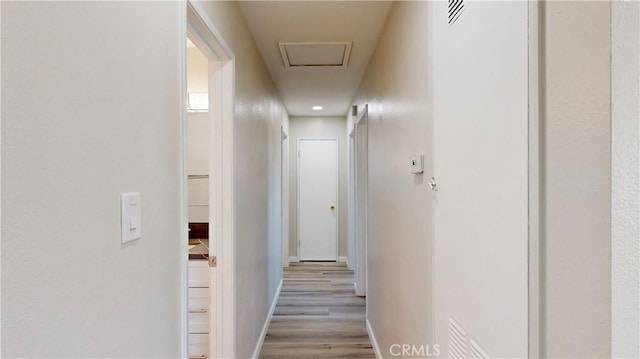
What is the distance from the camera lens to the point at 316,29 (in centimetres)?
247

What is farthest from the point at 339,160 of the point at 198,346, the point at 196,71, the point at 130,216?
the point at 130,216

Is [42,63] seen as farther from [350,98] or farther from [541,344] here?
[350,98]

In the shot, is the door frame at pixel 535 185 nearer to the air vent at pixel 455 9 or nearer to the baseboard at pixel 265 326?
the air vent at pixel 455 9

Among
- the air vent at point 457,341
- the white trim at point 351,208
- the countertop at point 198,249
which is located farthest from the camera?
the white trim at point 351,208

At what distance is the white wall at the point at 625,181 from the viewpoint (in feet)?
1.82

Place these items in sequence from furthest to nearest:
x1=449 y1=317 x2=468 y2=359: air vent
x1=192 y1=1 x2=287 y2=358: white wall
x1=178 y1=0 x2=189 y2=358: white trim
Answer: x1=192 y1=1 x2=287 y2=358: white wall → x1=178 y1=0 x2=189 y2=358: white trim → x1=449 y1=317 x2=468 y2=359: air vent

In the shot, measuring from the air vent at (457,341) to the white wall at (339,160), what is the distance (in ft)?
15.1

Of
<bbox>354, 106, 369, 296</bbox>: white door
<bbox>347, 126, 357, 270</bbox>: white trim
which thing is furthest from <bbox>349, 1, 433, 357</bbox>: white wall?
<bbox>347, 126, 357, 270</bbox>: white trim

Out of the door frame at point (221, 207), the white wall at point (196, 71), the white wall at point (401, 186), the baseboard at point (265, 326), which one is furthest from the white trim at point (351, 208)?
the door frame at point (221, 207)

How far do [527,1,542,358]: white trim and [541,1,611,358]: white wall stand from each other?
1cm

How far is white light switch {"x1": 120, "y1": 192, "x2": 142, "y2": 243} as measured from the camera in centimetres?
87

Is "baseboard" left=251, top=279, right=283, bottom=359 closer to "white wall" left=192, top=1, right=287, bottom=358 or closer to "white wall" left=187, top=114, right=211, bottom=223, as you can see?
"white wall" left=192, top=1, right=287, bottom=358

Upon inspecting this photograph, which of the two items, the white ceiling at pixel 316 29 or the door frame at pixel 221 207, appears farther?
the white ceiling at pixel 316 29

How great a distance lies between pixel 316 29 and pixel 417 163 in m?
1.44
